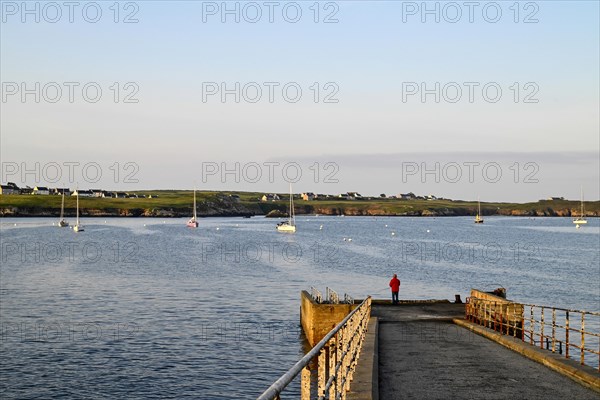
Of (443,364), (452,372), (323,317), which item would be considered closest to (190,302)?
(323,317)

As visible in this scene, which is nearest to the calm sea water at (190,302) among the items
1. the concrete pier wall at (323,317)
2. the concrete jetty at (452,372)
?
the concrete pier wall at (323,317)

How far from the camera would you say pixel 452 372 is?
15914 mm

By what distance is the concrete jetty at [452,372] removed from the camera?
13484 mm

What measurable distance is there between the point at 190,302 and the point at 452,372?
40.1m

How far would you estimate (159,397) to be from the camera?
26156mm

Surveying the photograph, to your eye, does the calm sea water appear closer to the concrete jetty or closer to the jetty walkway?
the jetty walkway

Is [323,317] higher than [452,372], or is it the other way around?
[452,372]

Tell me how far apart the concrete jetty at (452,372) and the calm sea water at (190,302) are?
8.26m

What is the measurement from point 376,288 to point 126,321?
25.6m

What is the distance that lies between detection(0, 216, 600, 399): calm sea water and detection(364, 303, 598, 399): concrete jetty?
826 cm

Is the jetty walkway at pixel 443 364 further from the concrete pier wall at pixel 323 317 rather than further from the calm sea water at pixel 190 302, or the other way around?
the calm sea water at pixel 190 302

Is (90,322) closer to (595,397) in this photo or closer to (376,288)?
(376,288)

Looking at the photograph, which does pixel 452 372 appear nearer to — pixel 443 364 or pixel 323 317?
pixel 443 364

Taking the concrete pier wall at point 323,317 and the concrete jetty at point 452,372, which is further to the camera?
the concrete pier wall at point 323,317
